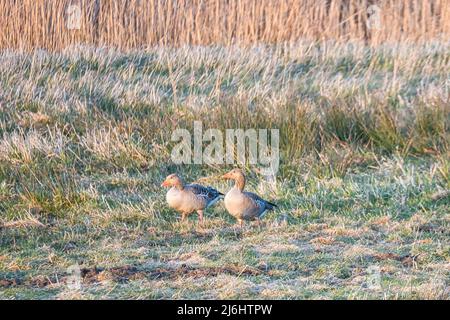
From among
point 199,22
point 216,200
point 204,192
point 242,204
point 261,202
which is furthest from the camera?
point 199,22

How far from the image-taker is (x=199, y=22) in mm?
11523

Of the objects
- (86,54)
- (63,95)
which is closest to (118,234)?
(63,95)

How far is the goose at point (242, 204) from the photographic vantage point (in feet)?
21.0

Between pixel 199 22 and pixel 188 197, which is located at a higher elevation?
pixel 199 22

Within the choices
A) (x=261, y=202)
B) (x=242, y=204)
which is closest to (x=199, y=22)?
(x=261, y=202)

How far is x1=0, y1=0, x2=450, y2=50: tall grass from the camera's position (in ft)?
36.6

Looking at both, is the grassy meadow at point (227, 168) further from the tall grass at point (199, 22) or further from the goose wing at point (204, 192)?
the tall grass at point (199, 22)

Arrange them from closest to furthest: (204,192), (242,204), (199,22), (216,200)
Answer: (242,204) < (204,192) < (216,200) < (199,22)

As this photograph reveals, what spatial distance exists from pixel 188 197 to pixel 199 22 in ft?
17.5

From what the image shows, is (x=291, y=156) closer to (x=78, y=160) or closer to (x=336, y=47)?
(x=78, y=160)

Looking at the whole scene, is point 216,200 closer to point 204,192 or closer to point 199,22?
point 204,192

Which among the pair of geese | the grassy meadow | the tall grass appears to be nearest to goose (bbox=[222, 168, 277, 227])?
the pair of geese

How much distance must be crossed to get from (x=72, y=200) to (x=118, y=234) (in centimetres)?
80

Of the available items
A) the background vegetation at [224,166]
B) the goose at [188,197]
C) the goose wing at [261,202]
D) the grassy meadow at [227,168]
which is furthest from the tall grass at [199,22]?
the goose wing at [261,202]
